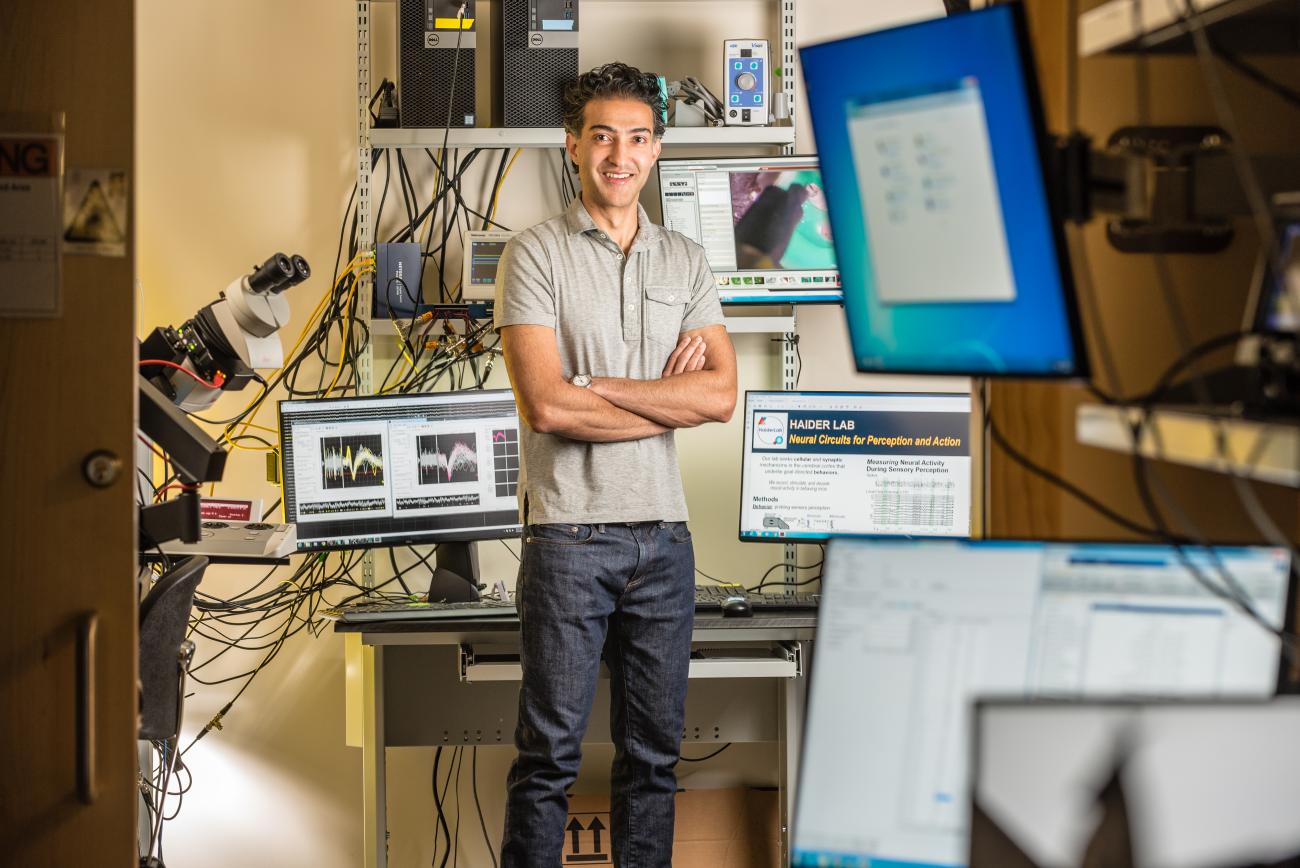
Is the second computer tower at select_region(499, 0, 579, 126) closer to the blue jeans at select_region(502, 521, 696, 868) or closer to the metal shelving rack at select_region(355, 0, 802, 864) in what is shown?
the metal shelving rack at select_region(355, 0, 802, 864)

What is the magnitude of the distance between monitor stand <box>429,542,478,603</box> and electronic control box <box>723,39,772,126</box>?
123cm

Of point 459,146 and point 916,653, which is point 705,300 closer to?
point 459,146

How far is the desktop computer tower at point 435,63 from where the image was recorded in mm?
2932

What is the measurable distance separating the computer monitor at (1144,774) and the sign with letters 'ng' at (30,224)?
126 centimetres

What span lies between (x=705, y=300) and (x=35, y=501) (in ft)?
4.32

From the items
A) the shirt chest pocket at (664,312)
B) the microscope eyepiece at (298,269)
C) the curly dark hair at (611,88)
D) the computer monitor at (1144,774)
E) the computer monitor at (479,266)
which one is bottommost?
the computer monitor at (1144,774)

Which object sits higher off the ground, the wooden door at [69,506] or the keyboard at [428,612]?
the wooden door at [69,506]

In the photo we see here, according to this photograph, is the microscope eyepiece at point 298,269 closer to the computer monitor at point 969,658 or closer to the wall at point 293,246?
the wall at point 293,246

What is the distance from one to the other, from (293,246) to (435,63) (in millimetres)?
627

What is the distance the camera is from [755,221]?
2988 mm

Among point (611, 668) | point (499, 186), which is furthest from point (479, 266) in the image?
point (611, 668)

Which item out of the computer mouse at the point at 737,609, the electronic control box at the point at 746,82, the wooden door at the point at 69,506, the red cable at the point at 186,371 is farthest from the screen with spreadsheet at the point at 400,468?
the wooden door at the point at 69,506

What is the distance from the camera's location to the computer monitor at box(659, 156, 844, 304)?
2.98m

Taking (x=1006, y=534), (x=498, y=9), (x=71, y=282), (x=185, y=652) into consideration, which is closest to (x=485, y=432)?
(x=185, y=652)
